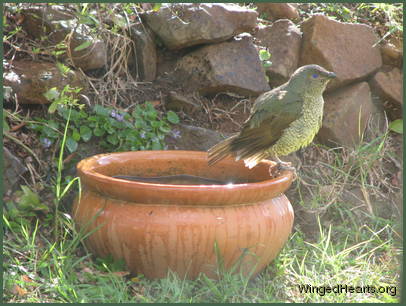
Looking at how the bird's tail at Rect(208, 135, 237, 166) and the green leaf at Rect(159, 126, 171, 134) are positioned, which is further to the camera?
the green leaf at Rect(159, 126, 171, 134)

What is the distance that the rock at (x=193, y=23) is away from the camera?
4.07 meters

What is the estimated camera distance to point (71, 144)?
11.5 feet

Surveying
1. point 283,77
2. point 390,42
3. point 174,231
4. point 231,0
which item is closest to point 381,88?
point 390,42

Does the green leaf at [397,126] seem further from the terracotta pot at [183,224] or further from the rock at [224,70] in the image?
the terracotta pot at [183,224]

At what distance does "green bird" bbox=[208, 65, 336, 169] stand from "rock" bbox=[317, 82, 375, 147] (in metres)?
1.13

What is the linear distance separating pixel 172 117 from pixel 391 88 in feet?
6.51

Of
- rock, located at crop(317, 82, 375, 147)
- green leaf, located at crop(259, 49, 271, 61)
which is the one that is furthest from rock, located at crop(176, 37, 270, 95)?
rock, located at crop(317, 82, 375, 147)

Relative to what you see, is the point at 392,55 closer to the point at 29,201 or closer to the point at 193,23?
the point at 193,23

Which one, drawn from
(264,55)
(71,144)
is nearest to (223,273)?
(71,144)

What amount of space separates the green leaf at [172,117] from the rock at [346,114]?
1236mm

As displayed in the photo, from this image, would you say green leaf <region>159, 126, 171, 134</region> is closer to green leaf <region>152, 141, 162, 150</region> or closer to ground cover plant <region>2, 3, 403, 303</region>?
ground cover plant <region>2, 3, 403, 303</region>

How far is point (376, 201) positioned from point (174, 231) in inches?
80.1

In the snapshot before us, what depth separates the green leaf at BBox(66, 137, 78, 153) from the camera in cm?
349

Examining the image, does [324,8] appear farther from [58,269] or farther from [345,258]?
[58,269]
